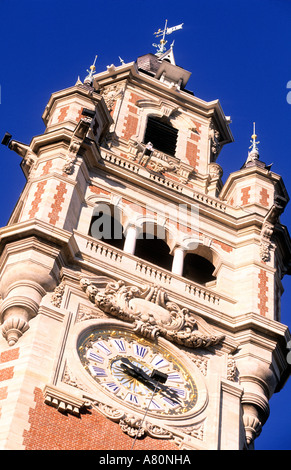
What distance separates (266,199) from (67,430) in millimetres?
11980

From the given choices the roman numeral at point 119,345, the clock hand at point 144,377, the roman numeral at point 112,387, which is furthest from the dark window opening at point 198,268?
the roman numeral at point 112,387

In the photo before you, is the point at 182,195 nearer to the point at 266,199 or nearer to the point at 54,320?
the point at 266,199

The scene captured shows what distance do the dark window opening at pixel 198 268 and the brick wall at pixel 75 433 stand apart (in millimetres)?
8150

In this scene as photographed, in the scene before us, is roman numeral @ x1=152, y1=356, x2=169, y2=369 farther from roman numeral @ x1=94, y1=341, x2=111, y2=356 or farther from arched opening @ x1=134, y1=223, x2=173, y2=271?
arched opening @ x1=134, y1=223, x2=173, y2=271

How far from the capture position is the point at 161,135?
1380 inches

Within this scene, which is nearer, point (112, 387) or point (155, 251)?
point (112, 387)

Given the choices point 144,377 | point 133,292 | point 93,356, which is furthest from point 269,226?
point 93,356

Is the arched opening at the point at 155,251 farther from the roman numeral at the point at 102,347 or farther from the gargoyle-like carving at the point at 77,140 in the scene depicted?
the roman numeral at the point at 102,347

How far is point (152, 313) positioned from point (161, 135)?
10.9m

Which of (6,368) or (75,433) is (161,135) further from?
(75,433)

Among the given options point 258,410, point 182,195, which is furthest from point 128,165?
point 258,410

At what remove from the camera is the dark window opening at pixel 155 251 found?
98.9 feet
